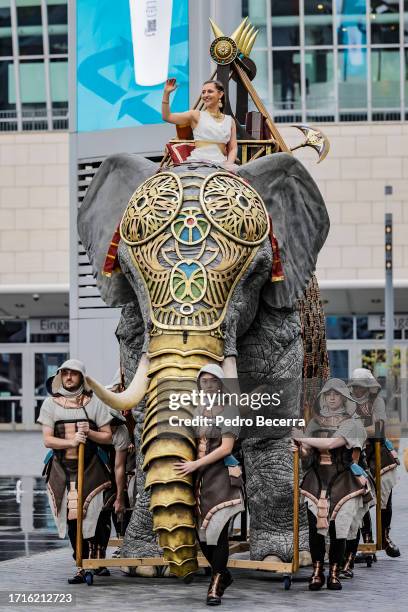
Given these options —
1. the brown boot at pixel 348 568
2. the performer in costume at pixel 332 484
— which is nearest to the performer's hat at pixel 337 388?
the performer in costume at pixel 332 484

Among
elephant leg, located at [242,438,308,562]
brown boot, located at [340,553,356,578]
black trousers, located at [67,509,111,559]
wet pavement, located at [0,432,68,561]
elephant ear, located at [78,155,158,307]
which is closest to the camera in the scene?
black trousers, located at [67,509,111,559]

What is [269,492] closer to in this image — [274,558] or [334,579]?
[274,558]

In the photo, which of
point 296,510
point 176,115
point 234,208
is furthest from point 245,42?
point 296,510

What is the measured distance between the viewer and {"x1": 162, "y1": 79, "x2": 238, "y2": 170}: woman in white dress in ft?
36.0

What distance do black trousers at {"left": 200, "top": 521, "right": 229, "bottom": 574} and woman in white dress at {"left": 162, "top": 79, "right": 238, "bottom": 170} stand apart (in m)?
3.03

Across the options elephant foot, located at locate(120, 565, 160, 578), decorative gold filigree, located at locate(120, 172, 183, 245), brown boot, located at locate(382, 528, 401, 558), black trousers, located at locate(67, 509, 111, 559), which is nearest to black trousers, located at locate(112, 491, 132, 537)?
elephant foot, located at locate(120, 565, 160, 578)

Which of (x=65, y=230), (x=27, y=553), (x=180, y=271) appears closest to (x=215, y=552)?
(x=180, y=271)

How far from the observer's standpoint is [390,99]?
152ft

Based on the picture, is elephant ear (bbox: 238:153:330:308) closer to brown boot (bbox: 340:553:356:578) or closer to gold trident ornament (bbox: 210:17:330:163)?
gold trident ornament (bbox: 210:17:330:163)

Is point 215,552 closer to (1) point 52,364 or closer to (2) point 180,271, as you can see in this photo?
(2) point 180,271

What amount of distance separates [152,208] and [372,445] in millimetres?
3029

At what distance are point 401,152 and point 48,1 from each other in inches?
468

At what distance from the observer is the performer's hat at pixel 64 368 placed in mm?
10086

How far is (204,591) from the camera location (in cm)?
988
